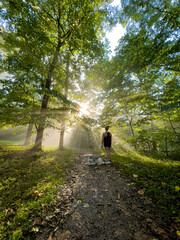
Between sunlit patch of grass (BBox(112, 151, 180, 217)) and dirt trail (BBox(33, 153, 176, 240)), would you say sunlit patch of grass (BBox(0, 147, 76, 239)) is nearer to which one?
dirt trail (BBox(33, 153, 176, 240))

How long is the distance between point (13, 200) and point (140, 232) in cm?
351

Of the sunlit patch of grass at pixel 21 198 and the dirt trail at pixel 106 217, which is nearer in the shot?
the dirt trail at pixel 106 217

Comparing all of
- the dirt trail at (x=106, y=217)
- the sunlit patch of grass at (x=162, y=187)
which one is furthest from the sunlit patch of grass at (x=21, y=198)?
the sunlit patch of grass at (x=162, y=187)

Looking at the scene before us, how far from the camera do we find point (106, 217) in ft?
6.98

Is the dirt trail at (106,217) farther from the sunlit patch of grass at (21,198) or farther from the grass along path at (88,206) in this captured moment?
the sunlit patch of grass at (21,198)

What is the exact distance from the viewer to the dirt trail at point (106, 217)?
1.71 meters

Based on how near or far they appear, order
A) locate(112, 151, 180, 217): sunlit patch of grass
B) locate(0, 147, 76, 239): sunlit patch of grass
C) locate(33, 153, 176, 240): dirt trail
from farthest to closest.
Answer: locate(112, 151, 180, 217): sunlit patch of grass < locate(0, 147, 76, 239): sunlit patch of grass < locate(33, 153, 176, 240): dirt trail

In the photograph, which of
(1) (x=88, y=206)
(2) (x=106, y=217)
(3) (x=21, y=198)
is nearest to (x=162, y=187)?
(2) (x=106, y=217)

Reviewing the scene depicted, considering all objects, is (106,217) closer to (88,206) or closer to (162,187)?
(88,206)

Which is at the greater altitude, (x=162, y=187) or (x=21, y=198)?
(x=162, y=187)

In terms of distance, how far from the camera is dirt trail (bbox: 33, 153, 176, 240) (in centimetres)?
171

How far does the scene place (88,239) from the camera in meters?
1.67

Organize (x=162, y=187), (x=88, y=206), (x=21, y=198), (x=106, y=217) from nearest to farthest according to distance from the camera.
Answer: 1. (x=106, y=217)
2. (x=88, y=206)
3. (x=21, y=198)
4. (x=162, y=187)

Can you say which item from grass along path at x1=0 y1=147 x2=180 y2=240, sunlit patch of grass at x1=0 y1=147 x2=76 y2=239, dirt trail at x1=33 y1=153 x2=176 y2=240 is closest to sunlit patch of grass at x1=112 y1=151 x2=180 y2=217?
grass along path at x1=0 y1=147 x2=180 y2=240
